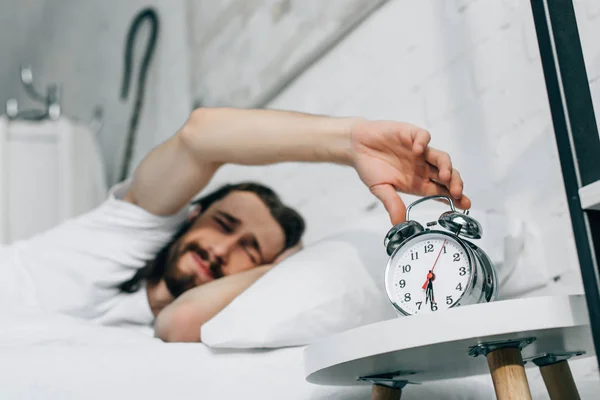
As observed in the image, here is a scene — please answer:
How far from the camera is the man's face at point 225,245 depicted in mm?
1547

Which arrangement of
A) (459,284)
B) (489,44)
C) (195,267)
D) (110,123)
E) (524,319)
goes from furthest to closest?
(110,123)
(195,267)
(489,44)
(459,284)
(524,319)

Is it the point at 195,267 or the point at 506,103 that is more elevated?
the point at 506,103

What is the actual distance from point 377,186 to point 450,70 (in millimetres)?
462

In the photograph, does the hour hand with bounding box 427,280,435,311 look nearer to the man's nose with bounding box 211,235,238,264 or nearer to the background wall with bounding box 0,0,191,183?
the man's nose with bounding box 211,235,238,264

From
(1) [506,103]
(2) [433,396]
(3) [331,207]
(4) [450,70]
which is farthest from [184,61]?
(2) [433,396]

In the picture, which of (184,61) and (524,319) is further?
(184,61)

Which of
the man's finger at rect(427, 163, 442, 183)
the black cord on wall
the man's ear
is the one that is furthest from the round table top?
the black cord on wall

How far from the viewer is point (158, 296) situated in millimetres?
1608

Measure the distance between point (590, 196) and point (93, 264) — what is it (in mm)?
1163

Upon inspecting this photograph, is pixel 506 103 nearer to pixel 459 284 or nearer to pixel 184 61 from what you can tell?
pixel 459 284

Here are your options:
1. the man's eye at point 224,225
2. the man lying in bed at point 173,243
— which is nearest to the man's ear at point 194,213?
the man lying in bed at point 173,243

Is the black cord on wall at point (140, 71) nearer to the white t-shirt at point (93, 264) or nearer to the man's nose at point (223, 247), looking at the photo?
the white t-shirt at point (93, 264)

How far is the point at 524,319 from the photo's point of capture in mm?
736

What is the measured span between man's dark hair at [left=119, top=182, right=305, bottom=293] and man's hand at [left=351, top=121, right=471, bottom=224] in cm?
49
